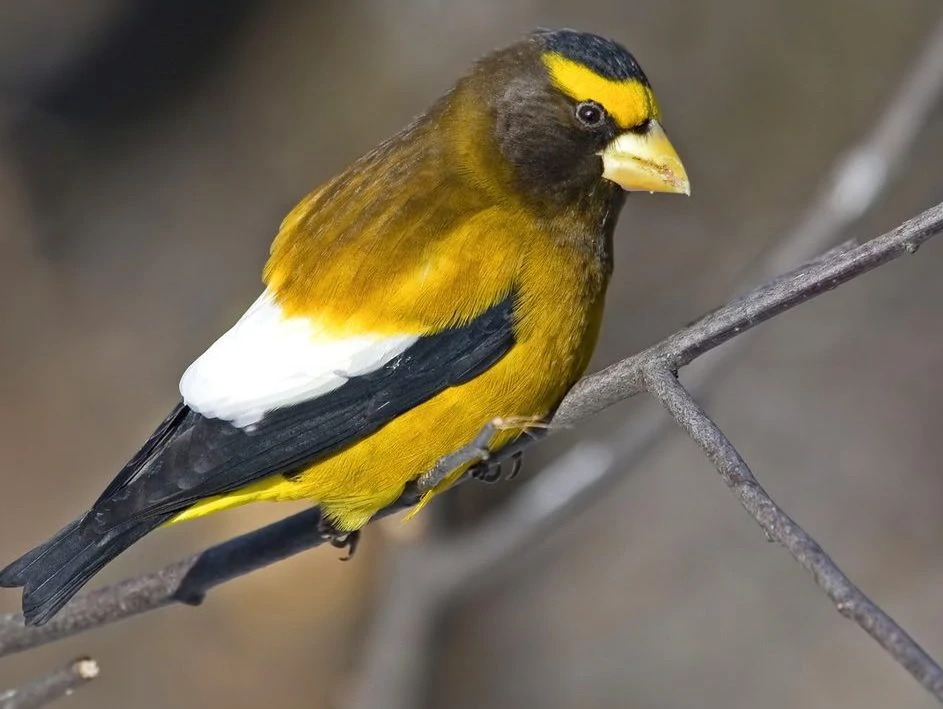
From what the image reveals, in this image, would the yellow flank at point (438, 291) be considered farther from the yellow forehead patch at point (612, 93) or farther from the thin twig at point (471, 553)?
the thin twig at point (471, 553)

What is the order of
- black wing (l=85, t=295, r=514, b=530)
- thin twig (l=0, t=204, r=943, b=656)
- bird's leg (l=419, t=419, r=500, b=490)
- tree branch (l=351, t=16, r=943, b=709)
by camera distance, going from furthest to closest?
tree branch (l=351, t=16, r=943, b=709)
black wing (l=85, t=295, r=514, b=530)
thin twig (l=0, t=204, r=943, b=656)
bird's leg (l=419, t=419, r=500, b=490)

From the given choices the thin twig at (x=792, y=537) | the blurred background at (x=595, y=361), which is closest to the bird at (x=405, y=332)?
the thin twig at (x=792, y=537)

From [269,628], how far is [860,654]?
9.06 feet

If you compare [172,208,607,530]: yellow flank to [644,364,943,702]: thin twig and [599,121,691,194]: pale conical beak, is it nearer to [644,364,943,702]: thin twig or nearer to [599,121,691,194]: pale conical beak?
[599,121,691,194]: pale conical beak

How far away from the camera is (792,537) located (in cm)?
209

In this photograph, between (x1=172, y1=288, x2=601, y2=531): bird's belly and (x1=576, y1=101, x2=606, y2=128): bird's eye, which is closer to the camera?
(x1=172, y1=288, x2=601, y2=531): bird's belly

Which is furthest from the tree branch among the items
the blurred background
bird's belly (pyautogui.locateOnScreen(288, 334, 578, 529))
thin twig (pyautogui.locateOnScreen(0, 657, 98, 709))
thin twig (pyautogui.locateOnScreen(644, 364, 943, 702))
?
thin twig (pyautogui.locateOnScreen(0, 657, 98, 709))

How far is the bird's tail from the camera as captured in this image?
9.77ft

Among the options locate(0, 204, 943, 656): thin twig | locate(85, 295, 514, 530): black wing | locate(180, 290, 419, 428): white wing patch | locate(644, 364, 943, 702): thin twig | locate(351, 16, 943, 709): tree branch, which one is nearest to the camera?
locate(644, 364, 943, 702): thin twig

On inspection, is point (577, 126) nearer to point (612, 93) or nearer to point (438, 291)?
point (612, 93)

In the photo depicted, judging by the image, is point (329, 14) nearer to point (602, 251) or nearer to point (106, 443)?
point (106, 443)

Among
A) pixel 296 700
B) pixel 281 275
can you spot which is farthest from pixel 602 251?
pixel 296 700

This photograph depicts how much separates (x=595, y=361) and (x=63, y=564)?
415 cm

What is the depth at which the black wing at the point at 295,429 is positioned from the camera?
10.1 feet
